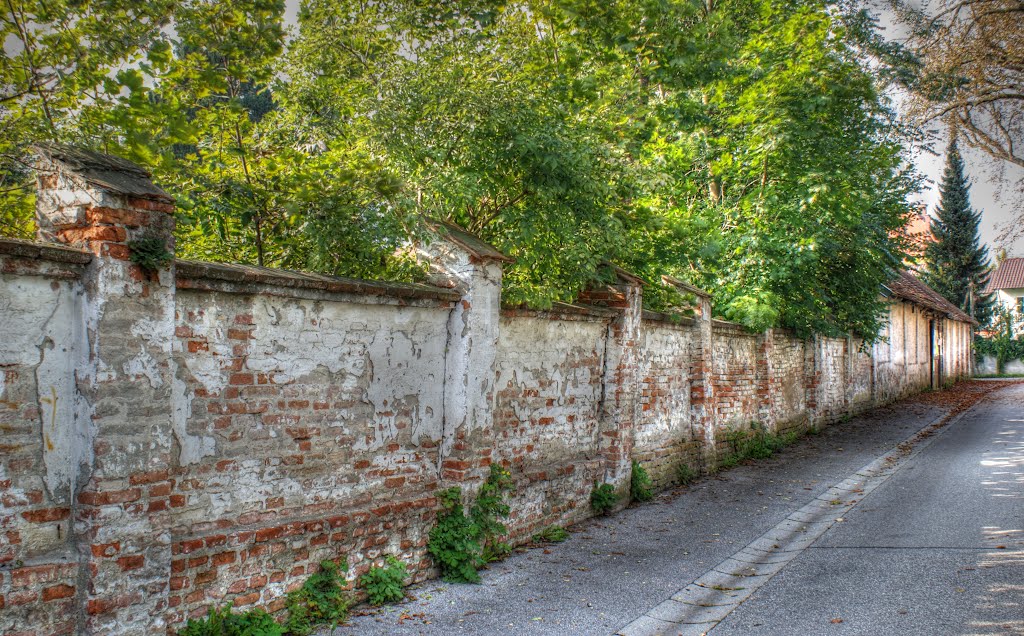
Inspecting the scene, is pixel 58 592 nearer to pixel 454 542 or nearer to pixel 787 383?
pixel 454 542

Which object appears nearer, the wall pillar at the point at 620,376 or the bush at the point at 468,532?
the bush at the point at 468,532

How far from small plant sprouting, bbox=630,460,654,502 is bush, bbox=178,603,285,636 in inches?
200

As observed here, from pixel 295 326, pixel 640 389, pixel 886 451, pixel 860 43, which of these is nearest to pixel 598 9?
pixel 640 389

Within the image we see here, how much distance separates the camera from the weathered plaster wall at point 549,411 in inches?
263

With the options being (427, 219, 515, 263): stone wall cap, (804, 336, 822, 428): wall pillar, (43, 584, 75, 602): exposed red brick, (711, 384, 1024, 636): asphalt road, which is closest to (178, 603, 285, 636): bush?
(43, 584, 75, 602): exposed red brick

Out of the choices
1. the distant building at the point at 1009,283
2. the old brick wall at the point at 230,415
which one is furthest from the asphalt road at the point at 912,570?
the distant building at the point at 1009,283

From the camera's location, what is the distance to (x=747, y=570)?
623 centimetres

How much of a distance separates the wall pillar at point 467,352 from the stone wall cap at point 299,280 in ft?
0.68

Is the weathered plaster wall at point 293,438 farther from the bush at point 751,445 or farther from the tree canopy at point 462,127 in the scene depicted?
the bush at point 751,445

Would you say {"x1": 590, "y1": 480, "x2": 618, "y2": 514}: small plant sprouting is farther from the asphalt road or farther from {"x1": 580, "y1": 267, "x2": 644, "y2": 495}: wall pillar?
the asphalt road

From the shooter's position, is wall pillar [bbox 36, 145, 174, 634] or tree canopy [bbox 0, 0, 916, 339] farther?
tree canopy [bbox 0, 0, 916, 339]

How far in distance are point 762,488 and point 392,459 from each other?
6.22 m

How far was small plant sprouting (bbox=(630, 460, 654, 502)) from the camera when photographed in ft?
28.2

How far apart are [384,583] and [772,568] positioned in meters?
3.41
